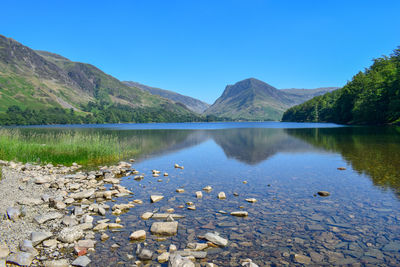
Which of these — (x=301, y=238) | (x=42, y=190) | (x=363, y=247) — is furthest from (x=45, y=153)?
(x=363, y=247)

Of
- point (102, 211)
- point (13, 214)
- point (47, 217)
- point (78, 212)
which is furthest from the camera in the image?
point (102, 211)

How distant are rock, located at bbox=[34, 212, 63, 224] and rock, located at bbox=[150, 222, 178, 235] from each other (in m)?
5.04

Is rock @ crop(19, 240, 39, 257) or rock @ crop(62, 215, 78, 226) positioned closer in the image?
rock @ crop(19, 240, 39, 257)

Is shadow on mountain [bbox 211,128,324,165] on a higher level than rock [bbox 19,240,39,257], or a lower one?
higher

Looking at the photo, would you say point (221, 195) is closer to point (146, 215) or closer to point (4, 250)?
point (146, 215)

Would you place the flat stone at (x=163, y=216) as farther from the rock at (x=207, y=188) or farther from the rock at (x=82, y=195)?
the rock at (x=82, y=195)

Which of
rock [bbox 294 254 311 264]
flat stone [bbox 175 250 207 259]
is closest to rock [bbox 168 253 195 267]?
flat stone [bbox 175 250 207 259]

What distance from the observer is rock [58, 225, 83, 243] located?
9.59 meters

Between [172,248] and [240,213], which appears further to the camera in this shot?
[240,213]

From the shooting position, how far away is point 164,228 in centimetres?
1069

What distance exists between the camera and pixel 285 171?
2375cm

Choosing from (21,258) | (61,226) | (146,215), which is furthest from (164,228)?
(21,258)

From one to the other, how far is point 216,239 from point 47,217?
820cm

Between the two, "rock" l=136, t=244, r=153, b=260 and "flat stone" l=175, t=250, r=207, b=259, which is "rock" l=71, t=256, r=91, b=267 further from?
"flat stone" l=175, t=250, r=207, b=259
